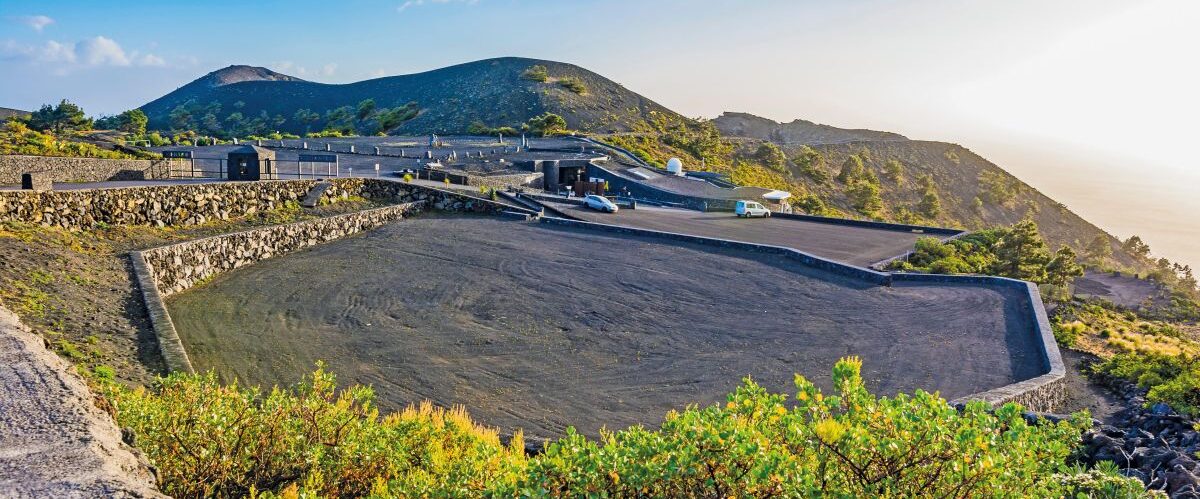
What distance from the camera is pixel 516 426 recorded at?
10.9 metres

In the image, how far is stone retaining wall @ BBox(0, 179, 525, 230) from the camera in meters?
18.1

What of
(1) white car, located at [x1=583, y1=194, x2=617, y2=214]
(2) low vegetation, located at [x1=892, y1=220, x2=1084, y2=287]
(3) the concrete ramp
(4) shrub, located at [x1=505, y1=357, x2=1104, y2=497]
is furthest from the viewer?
(1) white car, located at [x1=583, y1=194, x2=617, y2=214]

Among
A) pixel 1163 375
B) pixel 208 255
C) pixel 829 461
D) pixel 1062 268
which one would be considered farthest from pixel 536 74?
pixel 829 461

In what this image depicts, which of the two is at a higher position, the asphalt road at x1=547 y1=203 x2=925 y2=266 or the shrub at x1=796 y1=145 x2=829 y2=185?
the shrub at x1=796 y1=145 x2=829 y2=185

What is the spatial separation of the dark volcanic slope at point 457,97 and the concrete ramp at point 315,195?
44035 millimetres

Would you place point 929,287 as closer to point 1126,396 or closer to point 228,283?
point 1126,396

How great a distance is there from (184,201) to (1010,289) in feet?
79.3

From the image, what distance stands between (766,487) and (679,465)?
21.2 inches

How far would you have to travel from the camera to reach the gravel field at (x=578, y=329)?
1248 centimetres

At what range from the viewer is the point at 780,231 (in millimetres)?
30219

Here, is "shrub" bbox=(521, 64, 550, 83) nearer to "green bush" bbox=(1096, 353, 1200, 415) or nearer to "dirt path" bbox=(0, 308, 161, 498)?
"green bush" bbox=(1096, 353, 1200, 415)

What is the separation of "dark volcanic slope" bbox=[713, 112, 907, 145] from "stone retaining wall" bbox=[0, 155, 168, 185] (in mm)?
99349

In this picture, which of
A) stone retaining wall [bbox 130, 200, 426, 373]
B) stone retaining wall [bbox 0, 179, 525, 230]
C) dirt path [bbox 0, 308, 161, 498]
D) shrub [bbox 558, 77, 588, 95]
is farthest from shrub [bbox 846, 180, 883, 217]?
dirt path [bbox 0, 308, 161, 498]

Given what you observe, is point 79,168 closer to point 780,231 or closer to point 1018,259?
point 780,231
